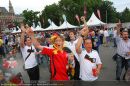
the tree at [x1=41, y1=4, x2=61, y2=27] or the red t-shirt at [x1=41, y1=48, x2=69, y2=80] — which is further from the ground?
the tree at [x1=41, y1=4, x2=61, y2=27]

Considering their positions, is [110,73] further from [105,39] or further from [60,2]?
[60,2]

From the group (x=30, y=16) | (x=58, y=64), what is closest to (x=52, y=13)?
(x=30, y=16)

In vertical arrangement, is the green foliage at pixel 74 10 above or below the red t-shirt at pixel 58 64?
above

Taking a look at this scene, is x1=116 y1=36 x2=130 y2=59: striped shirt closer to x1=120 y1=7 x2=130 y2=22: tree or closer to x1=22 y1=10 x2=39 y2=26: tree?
x1=120 y1=7 x2=130 y2=22: tree

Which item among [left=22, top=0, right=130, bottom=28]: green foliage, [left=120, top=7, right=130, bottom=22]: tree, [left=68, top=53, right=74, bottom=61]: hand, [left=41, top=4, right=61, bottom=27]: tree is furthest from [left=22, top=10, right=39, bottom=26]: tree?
[left=68, top=53, right=74, bottom=61]: hand

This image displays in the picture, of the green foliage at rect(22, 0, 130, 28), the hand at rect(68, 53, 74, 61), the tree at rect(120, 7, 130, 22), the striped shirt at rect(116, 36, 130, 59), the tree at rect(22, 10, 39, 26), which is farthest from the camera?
the tree at rect(22, 10, 39, 26)

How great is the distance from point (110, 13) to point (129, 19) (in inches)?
1186

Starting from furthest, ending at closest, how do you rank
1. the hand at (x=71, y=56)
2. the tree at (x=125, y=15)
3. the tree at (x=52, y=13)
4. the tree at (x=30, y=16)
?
the tree at (x=30, y=16) → the tree at (x=125, y=15) → the tree at (x=52, y=13) → the hand at (x=71, y=56)

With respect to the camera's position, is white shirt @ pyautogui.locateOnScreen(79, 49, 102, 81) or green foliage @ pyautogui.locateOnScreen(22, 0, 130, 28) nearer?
white shirt @ pyautogui.locateOnScreen(79, 49, 102, 81)

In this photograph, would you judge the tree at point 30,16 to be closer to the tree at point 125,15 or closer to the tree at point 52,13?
the tree at point 52,13

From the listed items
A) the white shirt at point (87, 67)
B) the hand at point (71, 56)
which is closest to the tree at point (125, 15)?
the hand at point (71, 56)

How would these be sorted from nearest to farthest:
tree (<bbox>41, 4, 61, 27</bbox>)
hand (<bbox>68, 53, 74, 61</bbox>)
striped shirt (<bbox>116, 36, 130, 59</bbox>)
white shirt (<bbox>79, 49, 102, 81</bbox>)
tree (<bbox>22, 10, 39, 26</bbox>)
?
white shirt (<bbox>79, 49, 102, 81</bbox>) < hand (<bbox>68, 53, 74, 61</bbox>) < striped shirt (<bbox>116, 36, 130, 59</bbox>) < tree (<bbox>41, 4, 61, 27</bbox>) < tree (<bbox>22, 10, 39, 26</bbox>)

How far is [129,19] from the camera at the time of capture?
134m

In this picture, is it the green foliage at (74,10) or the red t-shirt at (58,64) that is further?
the green foliage at (74,10)
